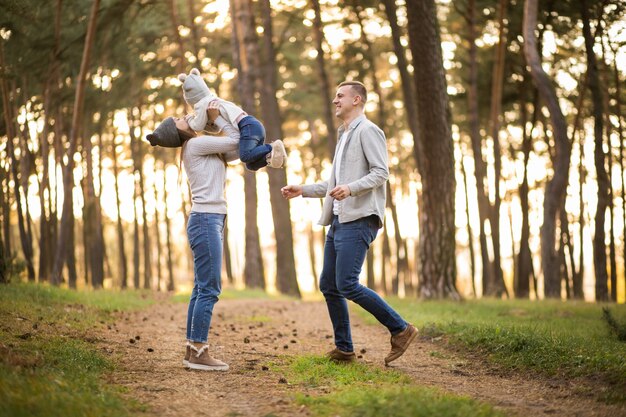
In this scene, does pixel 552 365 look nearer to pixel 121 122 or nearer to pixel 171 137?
pixel 171 137

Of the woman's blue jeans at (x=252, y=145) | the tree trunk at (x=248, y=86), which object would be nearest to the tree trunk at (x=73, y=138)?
the tree trunk at (x=248, y=86)

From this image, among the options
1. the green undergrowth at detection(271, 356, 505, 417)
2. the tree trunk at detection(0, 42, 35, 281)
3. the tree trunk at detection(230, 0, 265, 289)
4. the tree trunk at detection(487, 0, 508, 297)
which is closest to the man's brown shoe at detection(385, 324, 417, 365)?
the green undergrowth at detection(271, 356, 505, 417)

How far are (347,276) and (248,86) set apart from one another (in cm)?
1519

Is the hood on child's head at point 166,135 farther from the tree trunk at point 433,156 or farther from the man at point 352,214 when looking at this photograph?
the tree trunk at point 433,156

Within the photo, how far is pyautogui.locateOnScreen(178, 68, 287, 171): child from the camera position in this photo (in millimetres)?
6684

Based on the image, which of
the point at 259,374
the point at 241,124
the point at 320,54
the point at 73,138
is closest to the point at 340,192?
the point at 241,124

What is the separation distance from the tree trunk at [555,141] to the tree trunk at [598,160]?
2.84 m

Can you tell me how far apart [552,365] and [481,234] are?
54.9 feet

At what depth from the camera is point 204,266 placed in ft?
22.5

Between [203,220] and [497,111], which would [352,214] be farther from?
[497,111]

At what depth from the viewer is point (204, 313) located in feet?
22.4

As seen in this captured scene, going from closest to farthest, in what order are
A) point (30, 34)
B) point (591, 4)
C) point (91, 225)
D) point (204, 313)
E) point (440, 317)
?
point (204, 313) < point (440, 317) < point (30, 34) < point (591, 4) < point (91, 225)

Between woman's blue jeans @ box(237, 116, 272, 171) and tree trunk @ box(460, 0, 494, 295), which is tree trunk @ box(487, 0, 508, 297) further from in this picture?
woman's blue jeans @ box(237, 116, 272, 171)

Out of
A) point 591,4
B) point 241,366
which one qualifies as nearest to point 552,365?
point 241,366
